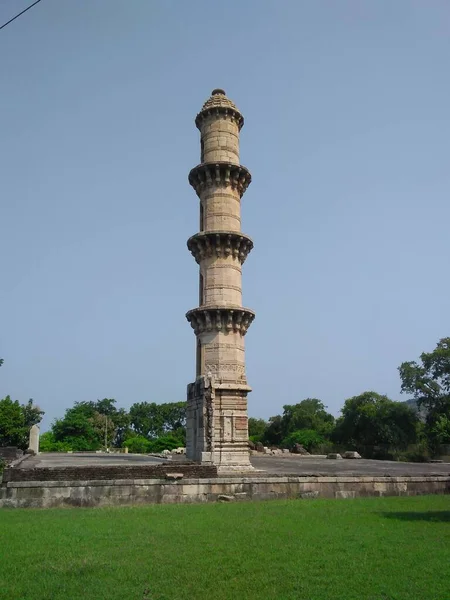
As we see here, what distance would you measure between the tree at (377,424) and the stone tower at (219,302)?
3031cm

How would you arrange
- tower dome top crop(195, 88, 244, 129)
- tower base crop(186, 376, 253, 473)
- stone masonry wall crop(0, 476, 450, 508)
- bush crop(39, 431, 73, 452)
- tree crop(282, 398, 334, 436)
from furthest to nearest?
tree crop(282, 398, 334, 436), bush crop(39, 431, 73, 452), tower dome top crop(195, 88, 244, 129), tower base crop(186, 376, 253, 473), stone masonry wall crop(0, 476, 450, 508)

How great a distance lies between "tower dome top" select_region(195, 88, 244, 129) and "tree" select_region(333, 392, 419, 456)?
34865mm

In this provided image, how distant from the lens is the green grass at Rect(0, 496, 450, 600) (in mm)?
7082

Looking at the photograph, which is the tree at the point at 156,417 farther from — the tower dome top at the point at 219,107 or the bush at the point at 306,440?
the tower dome top at the point at 219,107

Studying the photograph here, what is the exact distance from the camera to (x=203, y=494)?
1659 centimetres

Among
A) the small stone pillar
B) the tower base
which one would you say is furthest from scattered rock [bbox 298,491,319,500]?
the small stone pillar

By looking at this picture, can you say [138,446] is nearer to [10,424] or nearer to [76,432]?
[76,432]

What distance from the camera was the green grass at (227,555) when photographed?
23.2ft

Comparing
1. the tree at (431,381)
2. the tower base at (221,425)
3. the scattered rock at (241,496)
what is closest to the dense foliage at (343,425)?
the tree at (431,381)

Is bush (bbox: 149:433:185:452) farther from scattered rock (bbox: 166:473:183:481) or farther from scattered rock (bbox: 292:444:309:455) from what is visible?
scattered rock (bbox: 166:473:183:481)

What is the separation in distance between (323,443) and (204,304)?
132ft

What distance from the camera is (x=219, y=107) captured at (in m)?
29.0

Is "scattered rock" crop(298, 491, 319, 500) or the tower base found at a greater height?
the tower base

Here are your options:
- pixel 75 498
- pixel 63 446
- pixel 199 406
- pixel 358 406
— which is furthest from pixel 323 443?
pixel 75 498
